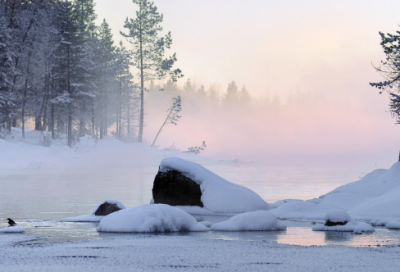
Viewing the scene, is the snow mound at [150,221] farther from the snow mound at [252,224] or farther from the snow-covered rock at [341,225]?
the snow-covered rock at [341,225]

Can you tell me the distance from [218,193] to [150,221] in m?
3.63

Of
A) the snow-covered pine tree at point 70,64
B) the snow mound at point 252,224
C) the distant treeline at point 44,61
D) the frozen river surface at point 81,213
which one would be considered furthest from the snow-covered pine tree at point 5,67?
the snow mound at point 252,224

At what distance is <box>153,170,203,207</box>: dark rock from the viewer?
1217 centimetres

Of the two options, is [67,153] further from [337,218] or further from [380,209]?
[337,218]

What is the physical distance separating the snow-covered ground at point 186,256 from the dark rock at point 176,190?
487 centimetres

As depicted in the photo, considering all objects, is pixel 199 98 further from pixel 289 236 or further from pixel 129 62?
pixel 289 236

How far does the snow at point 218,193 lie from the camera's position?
37.7 ft

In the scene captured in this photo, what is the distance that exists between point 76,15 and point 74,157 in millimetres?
13091

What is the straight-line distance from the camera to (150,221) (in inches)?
335

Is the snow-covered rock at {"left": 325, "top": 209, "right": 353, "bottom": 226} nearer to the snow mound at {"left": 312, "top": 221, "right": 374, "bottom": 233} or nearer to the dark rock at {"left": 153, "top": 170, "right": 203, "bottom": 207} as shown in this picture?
the snow mound at {"left": 312, "top": 221, "right": 374, "bottom": 233}

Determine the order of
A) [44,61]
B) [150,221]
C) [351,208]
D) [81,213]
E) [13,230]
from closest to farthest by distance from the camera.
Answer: [13,230] → [150,221] → [81,213] → [351,208] → [44,61]

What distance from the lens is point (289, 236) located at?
8008 millimetres

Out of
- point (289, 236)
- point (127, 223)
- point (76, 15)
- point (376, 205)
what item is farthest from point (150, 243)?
point (76, 15)

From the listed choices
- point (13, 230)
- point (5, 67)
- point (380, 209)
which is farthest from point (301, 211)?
point (5, 67)
